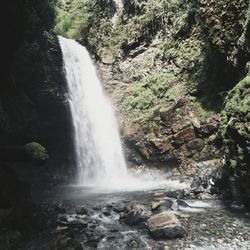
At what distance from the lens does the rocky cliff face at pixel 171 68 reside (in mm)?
16281

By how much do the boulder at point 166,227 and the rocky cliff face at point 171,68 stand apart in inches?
136

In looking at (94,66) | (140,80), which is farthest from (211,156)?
(94,66)

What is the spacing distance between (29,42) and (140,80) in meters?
7.52

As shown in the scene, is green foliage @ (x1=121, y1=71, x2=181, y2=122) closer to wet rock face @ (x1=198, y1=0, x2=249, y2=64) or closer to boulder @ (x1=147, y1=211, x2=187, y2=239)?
wet rock face @ (x1=198, y1=0, x2=249, y2=64)

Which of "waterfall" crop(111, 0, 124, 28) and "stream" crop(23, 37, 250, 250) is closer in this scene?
"stream" crop(23, 37, 250, 250)

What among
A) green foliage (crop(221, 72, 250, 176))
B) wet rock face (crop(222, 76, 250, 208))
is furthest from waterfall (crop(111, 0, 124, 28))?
wet rock face (crop(222, 76, 250, 208))

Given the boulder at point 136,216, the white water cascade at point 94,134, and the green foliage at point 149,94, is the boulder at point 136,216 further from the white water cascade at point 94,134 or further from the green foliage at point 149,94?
the green foliage at point 149,94

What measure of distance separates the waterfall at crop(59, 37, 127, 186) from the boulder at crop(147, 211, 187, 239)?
10097 millimetres

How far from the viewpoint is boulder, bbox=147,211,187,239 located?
895cm

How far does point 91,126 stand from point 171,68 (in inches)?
251

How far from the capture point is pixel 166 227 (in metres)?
9.10

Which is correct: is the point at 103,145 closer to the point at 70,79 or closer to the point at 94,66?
the point at 70,79

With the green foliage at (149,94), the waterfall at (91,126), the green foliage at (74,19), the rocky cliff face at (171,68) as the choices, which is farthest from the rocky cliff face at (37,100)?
the green foliage at (74,19)

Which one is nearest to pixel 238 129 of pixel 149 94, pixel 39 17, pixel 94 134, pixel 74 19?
pixel 149 94
